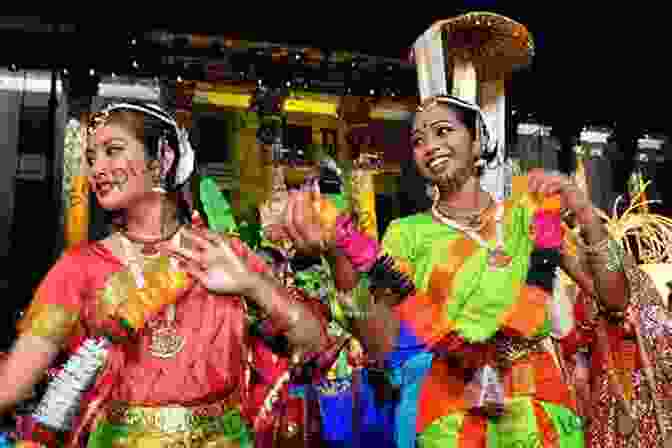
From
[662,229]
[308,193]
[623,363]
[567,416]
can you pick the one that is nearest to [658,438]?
[623,363]

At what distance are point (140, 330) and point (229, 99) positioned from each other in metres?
4.40

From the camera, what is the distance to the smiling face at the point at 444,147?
2.31m

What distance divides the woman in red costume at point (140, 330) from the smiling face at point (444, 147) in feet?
1.87

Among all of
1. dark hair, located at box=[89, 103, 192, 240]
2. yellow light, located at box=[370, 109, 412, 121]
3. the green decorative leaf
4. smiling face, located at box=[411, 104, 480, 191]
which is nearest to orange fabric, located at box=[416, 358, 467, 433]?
smiling face, located at box=[411, 104, 480, 191]

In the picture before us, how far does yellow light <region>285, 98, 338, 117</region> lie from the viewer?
20.5 feet

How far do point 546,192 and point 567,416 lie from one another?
1.87ft

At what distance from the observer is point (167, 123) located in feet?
7.00

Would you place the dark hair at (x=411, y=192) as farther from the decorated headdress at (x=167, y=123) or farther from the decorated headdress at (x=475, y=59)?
the decorated headdress at (x=167, y=123)

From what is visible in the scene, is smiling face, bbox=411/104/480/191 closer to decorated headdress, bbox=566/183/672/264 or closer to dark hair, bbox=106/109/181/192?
dark hair, bbox=106/109/181/192

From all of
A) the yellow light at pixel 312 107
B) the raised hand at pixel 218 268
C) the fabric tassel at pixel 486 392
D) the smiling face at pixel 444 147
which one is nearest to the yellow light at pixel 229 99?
the yellow light at pixel 312 107

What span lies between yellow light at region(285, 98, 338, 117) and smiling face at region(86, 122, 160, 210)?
13.8 ft

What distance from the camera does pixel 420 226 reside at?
2346 millimetres

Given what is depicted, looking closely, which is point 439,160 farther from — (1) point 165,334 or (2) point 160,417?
(2) point 160,417

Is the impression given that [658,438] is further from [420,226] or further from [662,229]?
[662,229]
